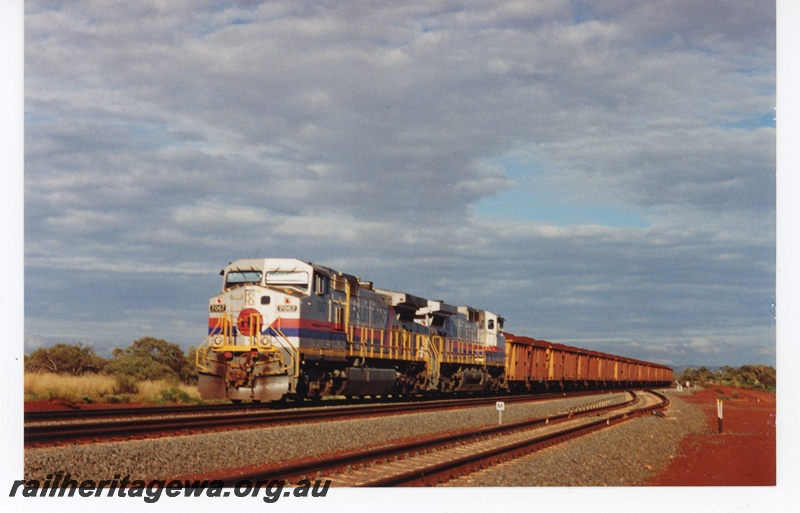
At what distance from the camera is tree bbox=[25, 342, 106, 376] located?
76.3 feet

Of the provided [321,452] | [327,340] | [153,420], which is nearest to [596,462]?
[321,452]

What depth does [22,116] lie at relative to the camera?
10.8m

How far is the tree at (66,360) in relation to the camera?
23.3m

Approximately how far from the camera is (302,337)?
17641 mm

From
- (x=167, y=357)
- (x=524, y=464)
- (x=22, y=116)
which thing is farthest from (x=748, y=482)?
(x=167, y=357)

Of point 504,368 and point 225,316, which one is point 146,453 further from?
point 504,368

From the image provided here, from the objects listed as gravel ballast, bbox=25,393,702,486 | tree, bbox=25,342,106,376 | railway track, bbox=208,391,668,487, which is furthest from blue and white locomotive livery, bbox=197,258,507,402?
tree, bbox=25,342,106,376

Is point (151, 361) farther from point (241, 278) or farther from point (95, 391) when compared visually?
point (241, 278)

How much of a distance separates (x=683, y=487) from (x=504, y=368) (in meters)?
24.0

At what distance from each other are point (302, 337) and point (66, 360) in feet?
33.4

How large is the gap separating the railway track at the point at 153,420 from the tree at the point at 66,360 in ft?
28.1

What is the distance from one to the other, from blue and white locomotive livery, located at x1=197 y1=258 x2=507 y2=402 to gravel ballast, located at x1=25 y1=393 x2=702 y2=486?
2.91 meters

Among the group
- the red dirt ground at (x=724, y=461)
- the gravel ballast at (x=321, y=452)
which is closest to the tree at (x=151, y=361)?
the gravel ballast at (x=321, y=452)

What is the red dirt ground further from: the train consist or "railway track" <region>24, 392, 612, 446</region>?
the train consist
